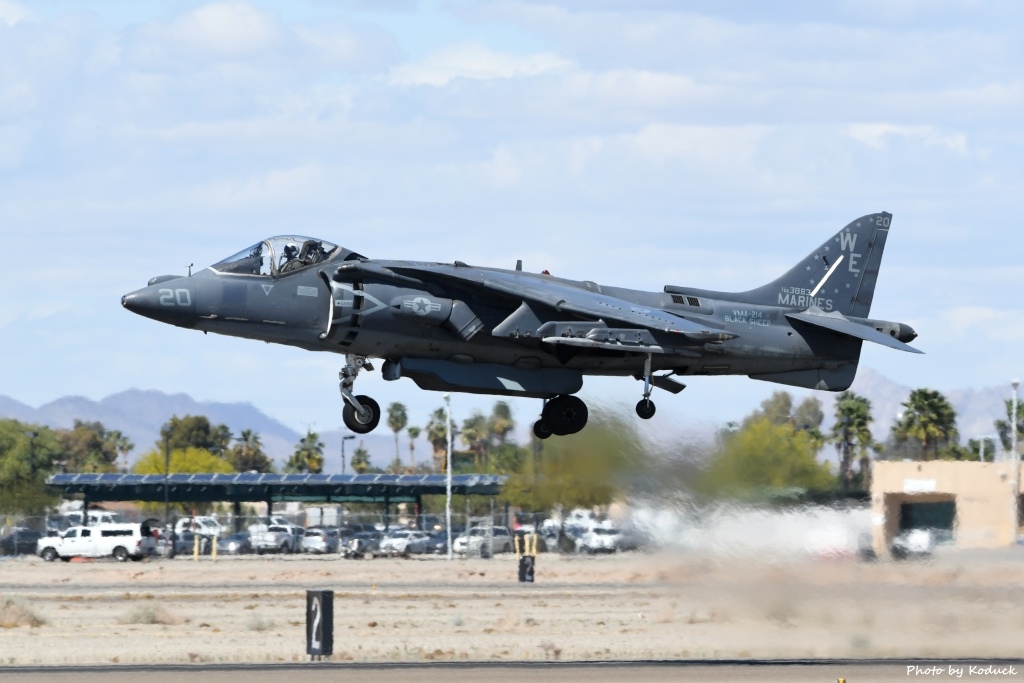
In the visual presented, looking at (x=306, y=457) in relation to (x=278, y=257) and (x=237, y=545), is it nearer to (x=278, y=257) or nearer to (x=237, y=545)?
(x=237, y=545)

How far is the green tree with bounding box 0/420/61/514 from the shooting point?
8088 centimetres

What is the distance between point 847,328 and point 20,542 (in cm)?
5909

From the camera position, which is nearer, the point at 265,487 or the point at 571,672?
the point at 571,672

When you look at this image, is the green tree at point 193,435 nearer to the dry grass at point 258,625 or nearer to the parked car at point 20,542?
the parked car at point 20,542

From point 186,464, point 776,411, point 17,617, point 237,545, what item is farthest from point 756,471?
point 186,464

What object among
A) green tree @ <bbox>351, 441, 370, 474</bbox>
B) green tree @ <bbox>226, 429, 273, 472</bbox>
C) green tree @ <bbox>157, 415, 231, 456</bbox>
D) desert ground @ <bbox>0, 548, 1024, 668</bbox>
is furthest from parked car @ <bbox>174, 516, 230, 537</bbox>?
green tree @ <bbox>157, 415, 231, 456</bbox>

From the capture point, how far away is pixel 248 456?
164m

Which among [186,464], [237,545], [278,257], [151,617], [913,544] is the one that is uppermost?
[186,464]

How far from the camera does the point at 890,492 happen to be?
97.5 feet

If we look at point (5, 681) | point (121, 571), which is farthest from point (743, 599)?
point (121, 571)

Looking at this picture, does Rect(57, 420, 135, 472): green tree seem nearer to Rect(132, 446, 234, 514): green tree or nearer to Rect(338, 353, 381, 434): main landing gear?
Rect(132, 446, 234, 514): green tree

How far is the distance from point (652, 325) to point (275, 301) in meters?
6.69

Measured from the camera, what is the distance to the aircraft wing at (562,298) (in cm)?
2648

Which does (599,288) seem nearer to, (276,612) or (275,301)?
(275,301)
